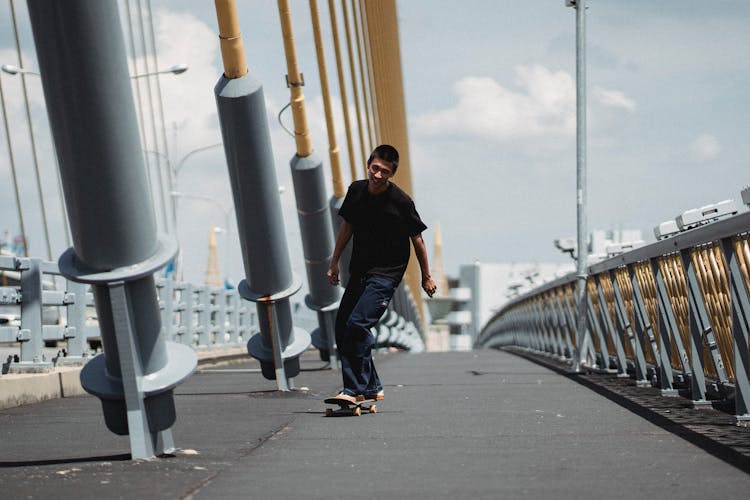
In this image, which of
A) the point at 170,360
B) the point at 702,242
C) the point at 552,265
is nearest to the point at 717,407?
the point at 702,242

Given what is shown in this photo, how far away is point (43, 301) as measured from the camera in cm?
1205

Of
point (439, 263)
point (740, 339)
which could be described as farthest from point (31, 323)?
point (439, 263)

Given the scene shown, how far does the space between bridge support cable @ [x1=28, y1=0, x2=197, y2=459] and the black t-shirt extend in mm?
3020

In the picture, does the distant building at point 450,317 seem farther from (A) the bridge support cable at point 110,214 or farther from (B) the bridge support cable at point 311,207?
(A) the bridge support cable at point 110,214

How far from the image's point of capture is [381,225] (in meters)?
9.06

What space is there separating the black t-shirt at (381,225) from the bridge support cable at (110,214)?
9.91 ft

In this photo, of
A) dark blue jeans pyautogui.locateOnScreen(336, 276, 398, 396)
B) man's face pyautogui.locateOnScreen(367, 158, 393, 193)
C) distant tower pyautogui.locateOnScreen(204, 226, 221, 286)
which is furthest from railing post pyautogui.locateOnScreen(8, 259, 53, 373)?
distant tower pyautogui.locateOnScreen(204, 226, 221, 286)

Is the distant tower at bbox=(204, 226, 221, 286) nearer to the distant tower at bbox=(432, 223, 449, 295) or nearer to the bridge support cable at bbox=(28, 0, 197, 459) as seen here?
the distant tower at bbox=(432, 223, 449, 295)

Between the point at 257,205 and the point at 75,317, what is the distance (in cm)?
353

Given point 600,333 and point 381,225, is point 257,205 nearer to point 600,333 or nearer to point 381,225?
point 381,225

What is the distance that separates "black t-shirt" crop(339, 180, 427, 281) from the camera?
9070 millimetres

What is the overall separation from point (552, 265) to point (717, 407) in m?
144

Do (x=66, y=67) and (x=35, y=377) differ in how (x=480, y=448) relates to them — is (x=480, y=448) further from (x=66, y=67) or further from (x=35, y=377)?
(x=35, y=377)

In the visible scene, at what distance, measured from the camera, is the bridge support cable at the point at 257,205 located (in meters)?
10.4
